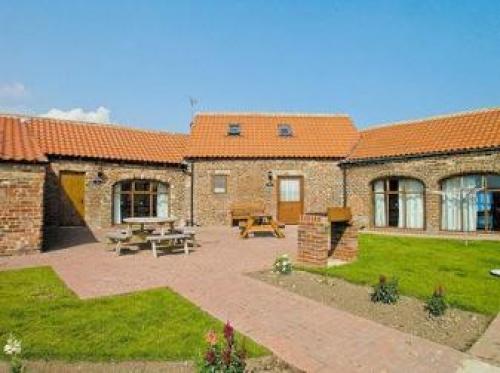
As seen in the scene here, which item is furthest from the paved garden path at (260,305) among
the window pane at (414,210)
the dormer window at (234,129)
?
the dormer window at (234,129)

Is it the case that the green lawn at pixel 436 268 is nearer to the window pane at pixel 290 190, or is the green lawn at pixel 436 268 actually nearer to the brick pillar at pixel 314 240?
the brick pillar at pixel 314 240

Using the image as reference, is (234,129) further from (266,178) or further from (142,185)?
(142,185)

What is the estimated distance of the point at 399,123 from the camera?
20.5m

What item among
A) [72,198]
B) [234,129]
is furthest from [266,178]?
[72,198]

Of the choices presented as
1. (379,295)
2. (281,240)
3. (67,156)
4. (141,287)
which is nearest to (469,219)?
(281,240)

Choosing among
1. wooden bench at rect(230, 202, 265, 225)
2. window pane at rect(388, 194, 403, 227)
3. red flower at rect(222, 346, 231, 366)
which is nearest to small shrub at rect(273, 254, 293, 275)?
red flower at rect(222, 346, 231, 366)

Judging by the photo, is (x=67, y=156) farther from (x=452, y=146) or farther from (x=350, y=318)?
(x=452, y=146)

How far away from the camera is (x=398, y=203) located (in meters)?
18.2

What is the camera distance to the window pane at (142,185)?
19156 millimetres

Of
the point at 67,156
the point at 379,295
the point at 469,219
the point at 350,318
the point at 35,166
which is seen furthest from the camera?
the point at 67,156

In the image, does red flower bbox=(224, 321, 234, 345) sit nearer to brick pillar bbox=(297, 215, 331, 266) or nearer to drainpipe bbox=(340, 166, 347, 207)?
brick pillar bbox=(297, 215, 331, 266)

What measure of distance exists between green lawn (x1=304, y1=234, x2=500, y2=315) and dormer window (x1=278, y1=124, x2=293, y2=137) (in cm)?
948

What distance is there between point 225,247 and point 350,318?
7.20m

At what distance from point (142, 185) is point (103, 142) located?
109 inches
